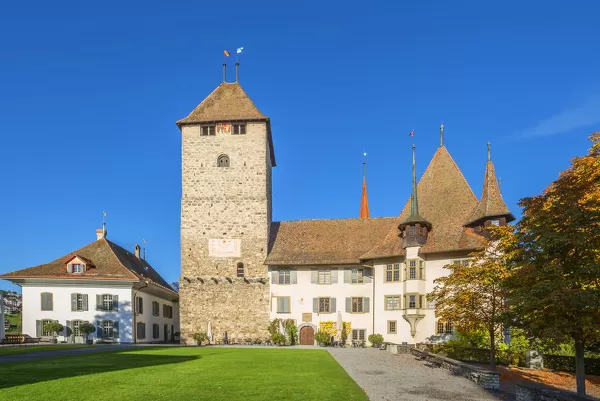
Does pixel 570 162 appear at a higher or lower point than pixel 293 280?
higher

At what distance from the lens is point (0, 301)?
38.6 m

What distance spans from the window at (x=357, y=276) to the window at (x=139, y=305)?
18.7 meters

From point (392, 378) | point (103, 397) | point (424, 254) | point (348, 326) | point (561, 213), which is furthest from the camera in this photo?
point (348, 326)

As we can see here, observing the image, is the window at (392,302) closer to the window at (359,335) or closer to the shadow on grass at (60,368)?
the window at (359,335)

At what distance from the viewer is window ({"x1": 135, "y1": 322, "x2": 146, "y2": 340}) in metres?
42.7

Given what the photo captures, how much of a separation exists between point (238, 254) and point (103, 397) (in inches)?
1196

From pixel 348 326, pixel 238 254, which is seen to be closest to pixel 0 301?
pixel 238 254

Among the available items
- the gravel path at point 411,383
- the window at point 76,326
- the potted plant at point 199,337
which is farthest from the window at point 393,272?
the window at point 76,326

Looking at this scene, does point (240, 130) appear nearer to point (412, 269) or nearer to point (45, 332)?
point (412, 269)

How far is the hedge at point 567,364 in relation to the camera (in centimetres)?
2270

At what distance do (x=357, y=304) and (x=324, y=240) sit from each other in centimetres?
637

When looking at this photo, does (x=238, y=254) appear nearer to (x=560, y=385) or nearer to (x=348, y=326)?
(x=348, y=326)

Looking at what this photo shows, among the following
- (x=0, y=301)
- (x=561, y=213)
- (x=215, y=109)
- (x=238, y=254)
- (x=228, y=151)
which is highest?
(x=215, y=109)

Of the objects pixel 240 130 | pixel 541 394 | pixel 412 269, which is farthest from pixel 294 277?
pixel 541 394
